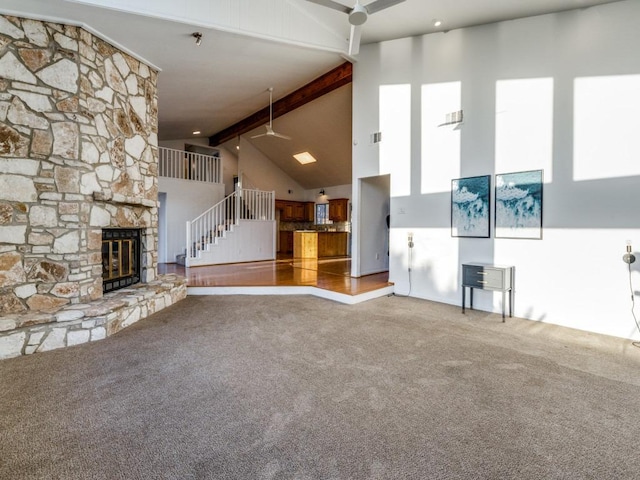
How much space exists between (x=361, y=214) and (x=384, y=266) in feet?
5.34

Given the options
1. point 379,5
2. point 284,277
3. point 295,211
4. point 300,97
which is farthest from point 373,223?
point 295,211

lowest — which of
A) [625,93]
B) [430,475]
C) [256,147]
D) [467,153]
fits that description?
[430,475]

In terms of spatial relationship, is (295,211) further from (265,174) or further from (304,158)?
(304,158)

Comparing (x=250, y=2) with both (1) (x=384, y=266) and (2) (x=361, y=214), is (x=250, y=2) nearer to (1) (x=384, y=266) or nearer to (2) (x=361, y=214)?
(2) (x=361, y=214)

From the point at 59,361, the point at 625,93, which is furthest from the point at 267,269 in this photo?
the point at 625,93

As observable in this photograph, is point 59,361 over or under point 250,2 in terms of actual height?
under

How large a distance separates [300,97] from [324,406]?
654 cm

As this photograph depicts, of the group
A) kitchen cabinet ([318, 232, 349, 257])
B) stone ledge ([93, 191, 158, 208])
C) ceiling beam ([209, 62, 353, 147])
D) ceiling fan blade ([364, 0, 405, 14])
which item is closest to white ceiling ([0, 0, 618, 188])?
ceiling beam ([209, 62, 353, 147])

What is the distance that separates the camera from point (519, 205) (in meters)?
4.19

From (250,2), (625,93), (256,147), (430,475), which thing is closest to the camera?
(430,475)

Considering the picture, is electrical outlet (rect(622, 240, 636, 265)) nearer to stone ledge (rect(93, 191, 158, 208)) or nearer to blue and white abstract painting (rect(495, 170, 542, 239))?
blue and white abstract painting (rect(495, 170, 542, 239))

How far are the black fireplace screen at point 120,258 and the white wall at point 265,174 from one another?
19.9 ft

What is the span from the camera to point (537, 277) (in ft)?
13.4

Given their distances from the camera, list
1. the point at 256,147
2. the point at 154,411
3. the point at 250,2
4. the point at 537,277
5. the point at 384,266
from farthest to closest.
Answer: the point at 256,147 → the point at 384,266 → the point at 250,2 → the point at 537,277 → the point at 154,411
